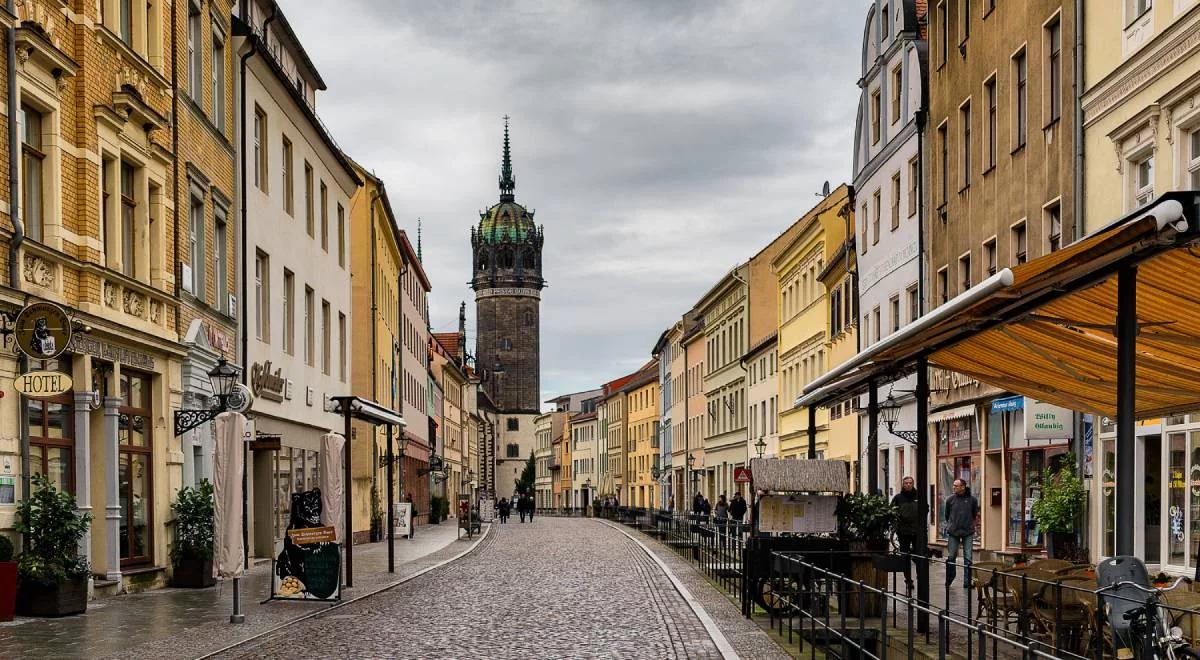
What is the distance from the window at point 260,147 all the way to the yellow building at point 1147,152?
622 inches

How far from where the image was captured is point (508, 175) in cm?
18875

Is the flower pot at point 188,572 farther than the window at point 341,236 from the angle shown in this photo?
No

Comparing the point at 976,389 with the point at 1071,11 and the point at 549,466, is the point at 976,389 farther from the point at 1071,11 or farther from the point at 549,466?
the point at 549,466

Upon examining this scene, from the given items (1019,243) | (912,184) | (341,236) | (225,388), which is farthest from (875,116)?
(225,388)

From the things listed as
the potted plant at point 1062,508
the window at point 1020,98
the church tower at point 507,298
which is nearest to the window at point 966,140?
the window at point 1020,98

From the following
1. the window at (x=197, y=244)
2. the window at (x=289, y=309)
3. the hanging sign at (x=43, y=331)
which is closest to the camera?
the hanging sign at (x=43, y=331)

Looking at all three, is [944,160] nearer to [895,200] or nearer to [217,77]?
[895,200]

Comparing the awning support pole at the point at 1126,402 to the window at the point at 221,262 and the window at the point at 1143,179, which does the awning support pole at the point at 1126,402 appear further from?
the window at the point at 221,262

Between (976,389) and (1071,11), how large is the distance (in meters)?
8.69

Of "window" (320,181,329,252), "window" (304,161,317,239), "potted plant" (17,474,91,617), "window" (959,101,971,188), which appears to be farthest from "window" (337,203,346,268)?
"potted plant" (17,474,91,617)

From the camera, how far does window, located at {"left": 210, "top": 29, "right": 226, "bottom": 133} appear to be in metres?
27.9

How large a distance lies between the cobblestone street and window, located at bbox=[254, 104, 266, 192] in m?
8.48

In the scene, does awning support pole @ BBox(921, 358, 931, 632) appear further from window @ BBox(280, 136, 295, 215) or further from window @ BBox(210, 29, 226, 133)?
window @ BBox(280, 136, 295, 215)

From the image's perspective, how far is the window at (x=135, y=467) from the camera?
22.0 metres
